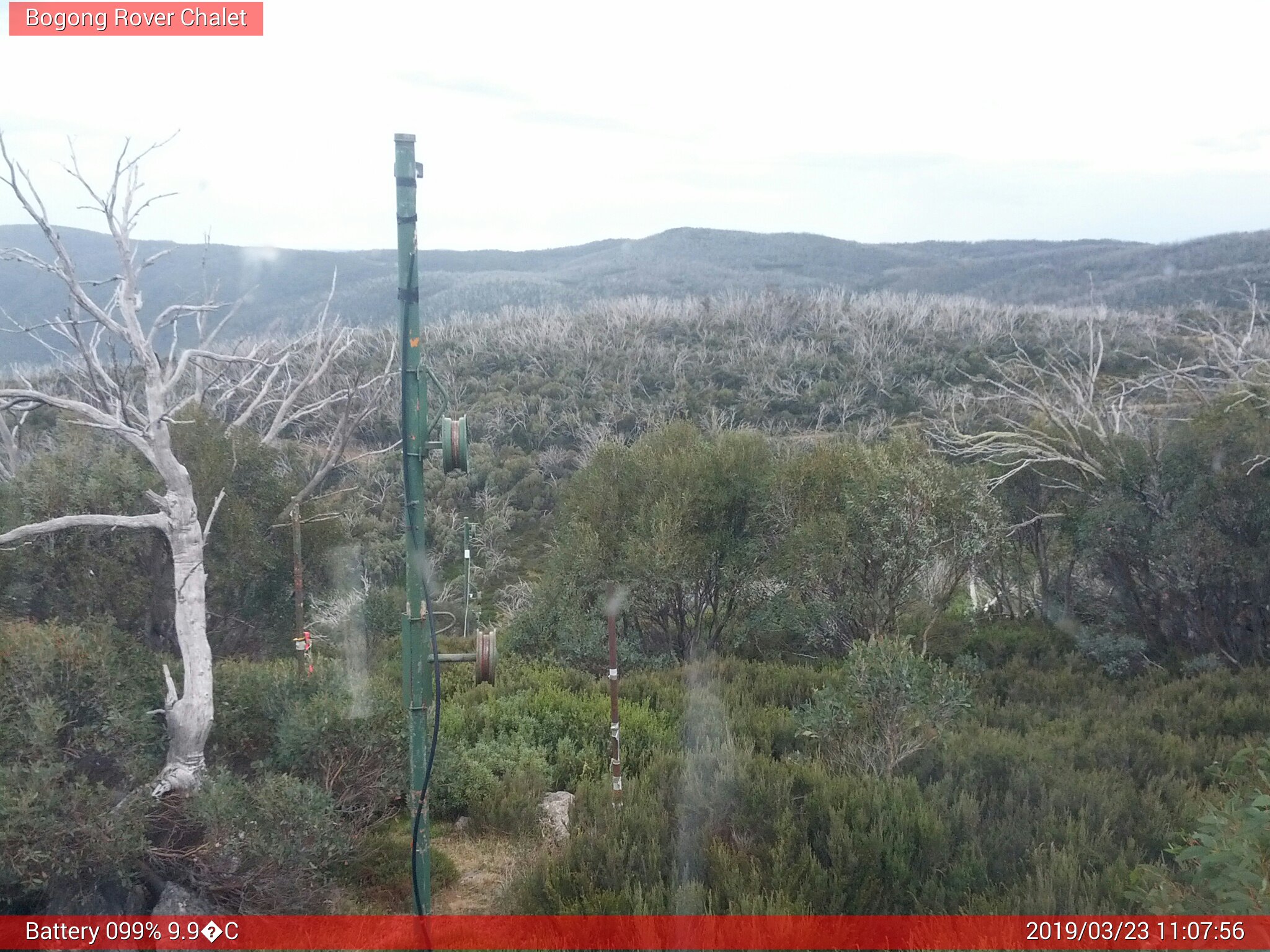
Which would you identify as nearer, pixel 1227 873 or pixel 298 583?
pixel 1227 873

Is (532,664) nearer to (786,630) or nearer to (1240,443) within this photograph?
(786,630)

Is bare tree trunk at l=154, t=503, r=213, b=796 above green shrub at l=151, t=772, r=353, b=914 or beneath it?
above

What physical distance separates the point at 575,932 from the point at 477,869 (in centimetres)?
192

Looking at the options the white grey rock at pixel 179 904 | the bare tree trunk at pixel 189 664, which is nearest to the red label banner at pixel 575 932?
the white grey rock at pixel 179 904

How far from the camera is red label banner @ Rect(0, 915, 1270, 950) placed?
4375mm

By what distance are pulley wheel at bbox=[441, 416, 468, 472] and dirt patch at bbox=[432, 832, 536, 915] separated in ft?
9.50

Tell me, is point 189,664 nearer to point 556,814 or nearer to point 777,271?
point 556,814

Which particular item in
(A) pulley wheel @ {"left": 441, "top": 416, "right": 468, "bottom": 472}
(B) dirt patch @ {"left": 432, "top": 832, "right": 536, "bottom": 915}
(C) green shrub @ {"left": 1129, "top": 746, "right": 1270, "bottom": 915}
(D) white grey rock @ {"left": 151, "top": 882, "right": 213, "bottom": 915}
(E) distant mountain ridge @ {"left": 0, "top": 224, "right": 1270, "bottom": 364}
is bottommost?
(B) dirt patch @ {"left": 432, "top": 832, "right": 536, "bottom": 915}

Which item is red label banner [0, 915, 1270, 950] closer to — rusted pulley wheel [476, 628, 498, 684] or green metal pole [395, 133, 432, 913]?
green metal pole [395, 133, 432, 913]

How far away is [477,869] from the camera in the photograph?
21.5 feet

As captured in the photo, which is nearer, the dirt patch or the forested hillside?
the forested hillside

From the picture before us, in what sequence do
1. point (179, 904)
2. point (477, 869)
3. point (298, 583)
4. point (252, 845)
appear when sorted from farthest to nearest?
point (298, 583) → point (477, 869) → point (252, 845) → point (179, 904)

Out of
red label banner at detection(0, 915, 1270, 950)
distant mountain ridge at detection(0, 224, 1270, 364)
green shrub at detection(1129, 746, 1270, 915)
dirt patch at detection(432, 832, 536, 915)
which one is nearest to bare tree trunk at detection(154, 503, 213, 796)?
red label banner at detection(0, 915, 1270, 950)

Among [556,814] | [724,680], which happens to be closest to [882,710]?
[556,814]
